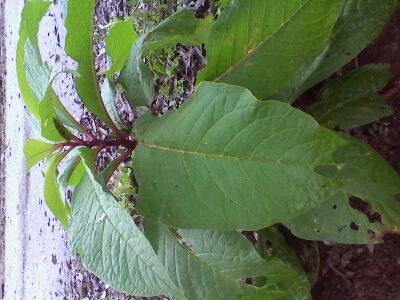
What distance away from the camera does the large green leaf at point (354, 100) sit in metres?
0.96

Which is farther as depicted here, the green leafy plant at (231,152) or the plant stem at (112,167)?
the plant stem at (112,167)

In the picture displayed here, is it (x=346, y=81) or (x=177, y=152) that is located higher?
(x=346, y=81)

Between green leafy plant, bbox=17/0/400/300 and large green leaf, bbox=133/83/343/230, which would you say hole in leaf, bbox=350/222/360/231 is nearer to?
green leafy plant, bbox=17/0/400/300

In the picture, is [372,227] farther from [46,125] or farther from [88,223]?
[46,125]

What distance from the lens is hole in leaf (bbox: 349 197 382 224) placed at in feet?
3.19

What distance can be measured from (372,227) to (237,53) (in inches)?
14.0

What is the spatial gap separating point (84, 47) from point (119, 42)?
0.28ft

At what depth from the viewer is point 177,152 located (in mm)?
863

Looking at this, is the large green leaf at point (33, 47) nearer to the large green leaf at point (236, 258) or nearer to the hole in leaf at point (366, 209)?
the large green leaf at point (236, 258)

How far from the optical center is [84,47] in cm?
100

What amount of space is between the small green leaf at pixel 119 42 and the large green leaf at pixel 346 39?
0.30 meters

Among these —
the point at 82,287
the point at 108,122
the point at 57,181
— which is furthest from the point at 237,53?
the point at 82,287

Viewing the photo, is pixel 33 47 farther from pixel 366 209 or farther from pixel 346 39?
pixel 366 209

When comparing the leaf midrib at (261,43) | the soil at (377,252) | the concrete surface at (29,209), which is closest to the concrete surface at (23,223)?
the concrete surface at (29,209)
